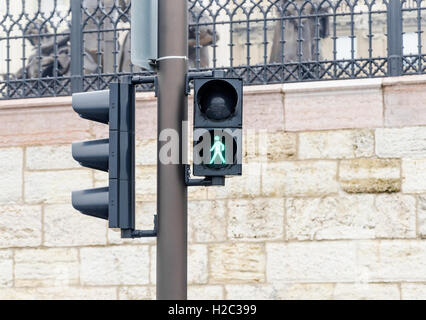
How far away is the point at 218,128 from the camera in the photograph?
228 inches

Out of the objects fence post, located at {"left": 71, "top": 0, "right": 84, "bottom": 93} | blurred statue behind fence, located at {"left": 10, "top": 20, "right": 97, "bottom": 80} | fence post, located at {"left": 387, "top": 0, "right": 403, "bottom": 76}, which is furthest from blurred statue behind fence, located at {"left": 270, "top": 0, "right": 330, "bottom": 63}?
blurred statue behind fence, located at {"left": 10, "top": 20, "right": 97, "bottom": 80}

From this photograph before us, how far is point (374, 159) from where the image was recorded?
357 inches

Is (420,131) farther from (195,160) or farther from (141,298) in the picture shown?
(195,160)

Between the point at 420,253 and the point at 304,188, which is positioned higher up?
the point at 304,188

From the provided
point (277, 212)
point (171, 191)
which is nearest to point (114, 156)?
point (171, 191)

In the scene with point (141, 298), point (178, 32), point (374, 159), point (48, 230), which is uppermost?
point (178, 32)

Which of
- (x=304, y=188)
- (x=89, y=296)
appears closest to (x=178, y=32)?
(x=304, y=188)

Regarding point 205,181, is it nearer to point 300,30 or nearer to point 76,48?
point 300,30

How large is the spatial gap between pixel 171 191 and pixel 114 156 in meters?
0.42

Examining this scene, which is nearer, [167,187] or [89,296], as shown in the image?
[167,187]

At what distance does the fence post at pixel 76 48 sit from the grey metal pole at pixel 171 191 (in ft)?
13.6

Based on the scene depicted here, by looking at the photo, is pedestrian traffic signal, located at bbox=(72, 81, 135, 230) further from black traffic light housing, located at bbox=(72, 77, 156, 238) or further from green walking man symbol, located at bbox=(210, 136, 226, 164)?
green walking man symbol, located at bbox=(210, 136, 226, 164)

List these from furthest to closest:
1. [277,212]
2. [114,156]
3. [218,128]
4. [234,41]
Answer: [234,41]
[277,212]
[114,156]
[218,128]

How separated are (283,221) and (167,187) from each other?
345 centimetres
